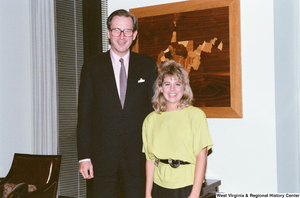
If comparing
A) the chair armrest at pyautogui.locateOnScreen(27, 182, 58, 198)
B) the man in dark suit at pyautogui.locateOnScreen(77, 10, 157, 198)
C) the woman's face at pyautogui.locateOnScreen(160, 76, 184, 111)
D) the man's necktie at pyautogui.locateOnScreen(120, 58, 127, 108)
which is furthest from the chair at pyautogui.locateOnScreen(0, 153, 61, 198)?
the woman's face at pyautogui.locateOnScreen(160, 76, 184, 111)

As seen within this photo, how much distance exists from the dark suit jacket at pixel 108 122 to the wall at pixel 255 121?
877 mm

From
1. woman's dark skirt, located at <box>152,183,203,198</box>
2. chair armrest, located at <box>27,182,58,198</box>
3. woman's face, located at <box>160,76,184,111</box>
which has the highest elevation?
woman's face, located at <box>160,76,184,111</box>

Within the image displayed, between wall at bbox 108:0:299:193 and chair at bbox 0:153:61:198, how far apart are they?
4.70 ft

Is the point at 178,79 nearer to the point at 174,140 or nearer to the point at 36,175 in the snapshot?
the point at 174,140

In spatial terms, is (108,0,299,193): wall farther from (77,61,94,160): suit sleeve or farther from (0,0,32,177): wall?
(0,0,32,177): wall

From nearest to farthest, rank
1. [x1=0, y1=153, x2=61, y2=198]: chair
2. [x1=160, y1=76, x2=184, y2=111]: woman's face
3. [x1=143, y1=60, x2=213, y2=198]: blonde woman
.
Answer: [x1=143, y1=60, x2=213, y2=198]: blonde woman → [x1=160, y1=76, x2=184, y2=111]: woman's face → [x1=0, y1=153, x2=61, y2=198]: chair

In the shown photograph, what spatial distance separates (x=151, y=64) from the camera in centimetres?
235

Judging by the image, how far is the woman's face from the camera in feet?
6.59

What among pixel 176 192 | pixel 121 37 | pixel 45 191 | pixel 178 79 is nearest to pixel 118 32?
pixel 121 37

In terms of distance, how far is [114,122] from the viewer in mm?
2188

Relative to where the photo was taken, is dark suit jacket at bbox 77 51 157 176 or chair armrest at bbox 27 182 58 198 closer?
dark suit jacket at bbox 77 51 157 176

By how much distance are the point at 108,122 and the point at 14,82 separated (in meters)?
2.28

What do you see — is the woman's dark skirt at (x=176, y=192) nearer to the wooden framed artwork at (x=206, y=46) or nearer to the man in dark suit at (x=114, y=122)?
the man in dark suit at (x=114, y=122)

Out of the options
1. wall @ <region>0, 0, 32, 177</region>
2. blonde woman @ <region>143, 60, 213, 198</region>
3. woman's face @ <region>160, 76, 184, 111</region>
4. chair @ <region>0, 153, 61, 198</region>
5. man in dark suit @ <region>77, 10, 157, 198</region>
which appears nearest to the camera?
blonde woman @ <region>143, 60, 213, 198</region>
